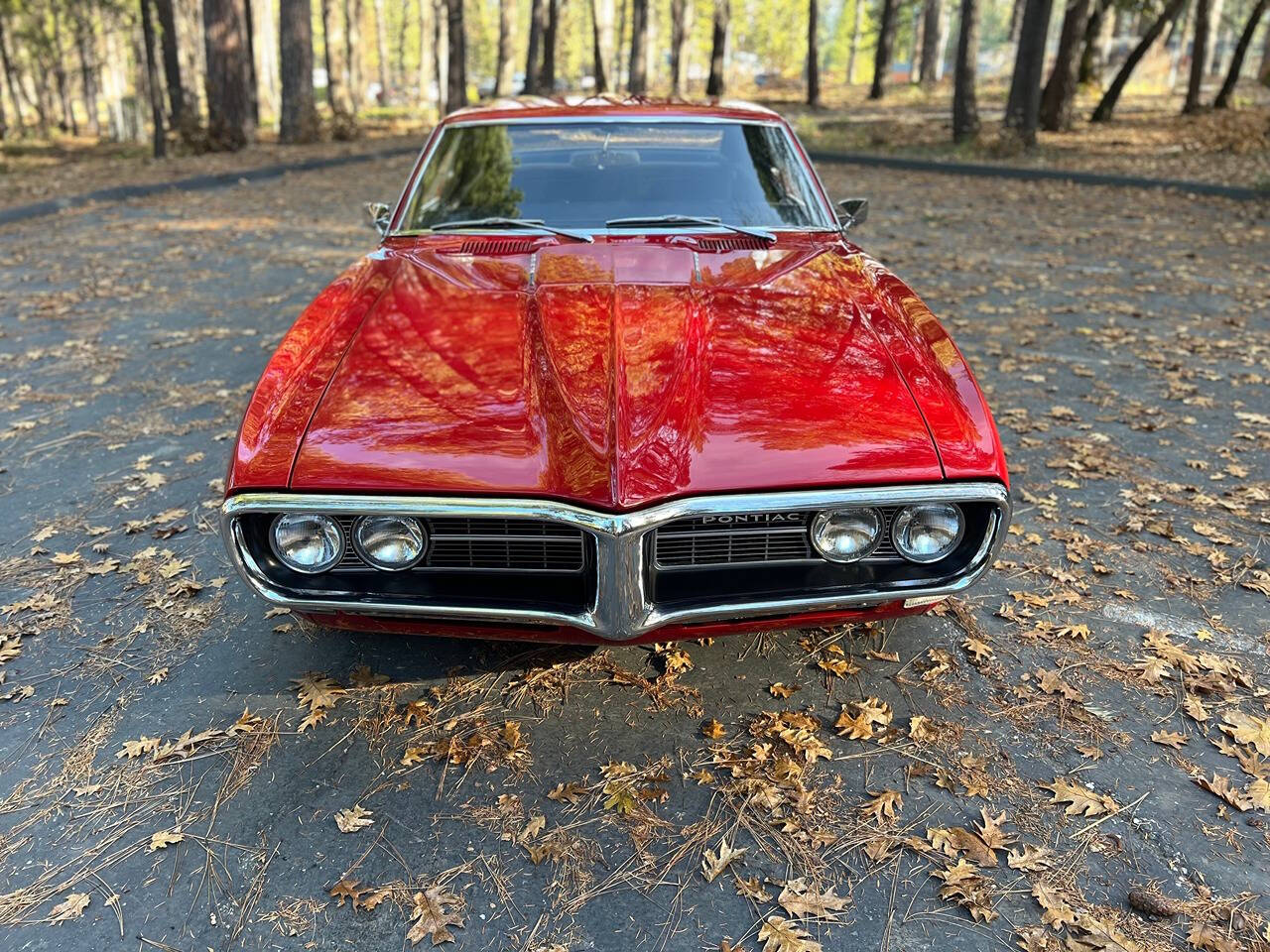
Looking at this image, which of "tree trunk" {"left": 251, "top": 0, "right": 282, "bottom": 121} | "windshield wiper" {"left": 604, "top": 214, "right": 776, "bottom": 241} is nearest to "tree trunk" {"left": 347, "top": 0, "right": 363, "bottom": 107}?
"tree trunk" {"left": 251, "top": 0, "right": 282, "bottom": 121}

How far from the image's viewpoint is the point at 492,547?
217cm

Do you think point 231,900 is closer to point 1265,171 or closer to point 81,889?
point 81,889

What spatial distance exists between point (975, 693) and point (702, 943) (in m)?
1.22

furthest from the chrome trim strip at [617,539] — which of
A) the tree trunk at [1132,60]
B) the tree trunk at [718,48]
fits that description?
the tree trunk at [718,48]

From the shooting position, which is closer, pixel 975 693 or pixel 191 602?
pixel 975 693

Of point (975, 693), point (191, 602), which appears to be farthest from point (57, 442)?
point (975, 693)

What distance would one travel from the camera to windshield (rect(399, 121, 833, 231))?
3.41 m

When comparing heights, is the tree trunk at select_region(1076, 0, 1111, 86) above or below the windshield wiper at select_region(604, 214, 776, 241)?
above

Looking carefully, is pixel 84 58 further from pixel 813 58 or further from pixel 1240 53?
pixel 1240 53

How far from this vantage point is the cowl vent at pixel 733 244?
312cm

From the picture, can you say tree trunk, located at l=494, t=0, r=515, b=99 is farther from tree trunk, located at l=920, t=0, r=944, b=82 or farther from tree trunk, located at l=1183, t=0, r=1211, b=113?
tree trunk, located at l=1183, t=0, r=1211, b=113

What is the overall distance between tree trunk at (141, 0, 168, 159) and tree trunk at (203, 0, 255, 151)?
111 centimetres

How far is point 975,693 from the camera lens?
262 centimetres

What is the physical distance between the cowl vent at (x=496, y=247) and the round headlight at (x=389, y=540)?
1.30m
